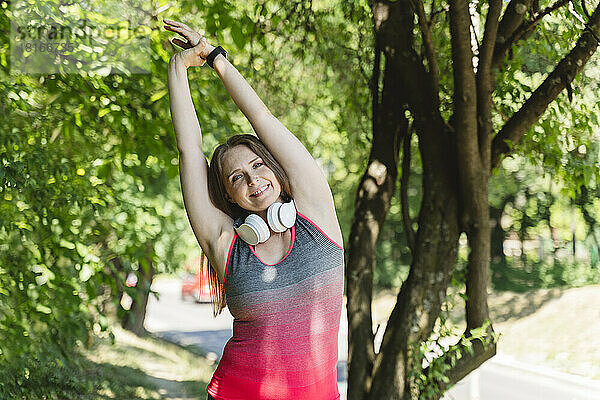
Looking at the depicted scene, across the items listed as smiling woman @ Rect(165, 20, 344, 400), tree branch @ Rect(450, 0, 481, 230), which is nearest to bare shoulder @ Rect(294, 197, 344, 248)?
smiling woman @ Rect(165, 20, 344, 400)

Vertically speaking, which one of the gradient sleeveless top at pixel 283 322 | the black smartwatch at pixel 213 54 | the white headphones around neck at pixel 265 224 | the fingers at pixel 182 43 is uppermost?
the fingers at pixel 182 43

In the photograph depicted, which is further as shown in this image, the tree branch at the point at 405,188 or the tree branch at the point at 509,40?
the tree branch at the point at 405,188

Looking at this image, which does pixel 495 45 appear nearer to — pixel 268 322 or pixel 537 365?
pixel 268 322

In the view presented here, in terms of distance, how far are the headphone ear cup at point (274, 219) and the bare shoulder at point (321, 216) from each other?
70 millimetres

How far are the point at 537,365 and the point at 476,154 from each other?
239 inches

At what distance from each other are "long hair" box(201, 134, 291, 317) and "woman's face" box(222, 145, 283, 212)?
2 centimetres

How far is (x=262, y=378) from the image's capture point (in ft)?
5.40

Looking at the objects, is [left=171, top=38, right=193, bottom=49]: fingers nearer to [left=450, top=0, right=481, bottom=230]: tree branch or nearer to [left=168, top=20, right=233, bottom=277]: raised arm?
[left=168, top=20, right=233, bottom=277]: raised arm

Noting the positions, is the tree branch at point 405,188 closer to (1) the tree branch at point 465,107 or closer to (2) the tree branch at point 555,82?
(1) the tree branch at point 465,107

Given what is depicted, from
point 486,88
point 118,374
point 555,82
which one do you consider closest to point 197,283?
point 486,88

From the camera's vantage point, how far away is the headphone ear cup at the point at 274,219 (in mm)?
1696

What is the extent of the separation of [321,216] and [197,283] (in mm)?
1315

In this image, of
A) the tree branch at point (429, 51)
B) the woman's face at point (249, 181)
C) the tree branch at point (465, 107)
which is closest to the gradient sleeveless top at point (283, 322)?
the woman's face at point (249, 181)

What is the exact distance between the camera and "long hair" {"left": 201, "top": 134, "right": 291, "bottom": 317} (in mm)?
1757
